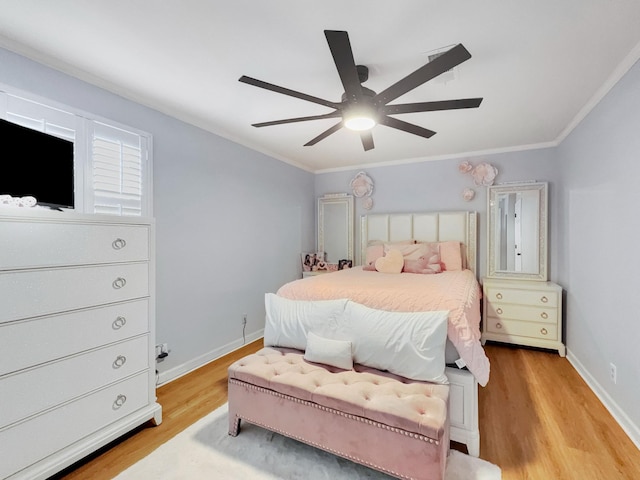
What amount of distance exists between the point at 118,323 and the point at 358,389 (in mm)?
1485

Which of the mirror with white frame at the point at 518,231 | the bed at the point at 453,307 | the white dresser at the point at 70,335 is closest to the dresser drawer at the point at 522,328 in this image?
the mirror with white frame at the point at 518,231

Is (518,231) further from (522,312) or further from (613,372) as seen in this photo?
(613,372)

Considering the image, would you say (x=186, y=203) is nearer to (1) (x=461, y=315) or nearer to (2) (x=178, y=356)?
(2) (x=178, y=356)

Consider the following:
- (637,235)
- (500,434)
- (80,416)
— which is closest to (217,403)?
(80,416)

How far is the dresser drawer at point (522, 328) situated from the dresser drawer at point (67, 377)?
11.4 feet

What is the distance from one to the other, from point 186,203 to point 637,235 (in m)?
3.36

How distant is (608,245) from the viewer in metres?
2.19

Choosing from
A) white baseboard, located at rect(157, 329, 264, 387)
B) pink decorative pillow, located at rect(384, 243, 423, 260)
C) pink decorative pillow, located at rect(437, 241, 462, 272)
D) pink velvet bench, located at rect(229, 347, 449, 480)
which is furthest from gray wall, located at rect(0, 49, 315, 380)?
pink decorative pillow, located at rect(437, 241, 462, 272)

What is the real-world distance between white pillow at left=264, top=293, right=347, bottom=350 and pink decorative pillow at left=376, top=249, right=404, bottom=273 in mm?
1516

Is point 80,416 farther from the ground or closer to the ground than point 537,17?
closer to the ground

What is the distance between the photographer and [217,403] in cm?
227

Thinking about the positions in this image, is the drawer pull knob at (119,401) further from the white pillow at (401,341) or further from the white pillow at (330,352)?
the white pillow at (401,341)

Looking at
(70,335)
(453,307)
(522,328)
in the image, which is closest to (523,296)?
(522,328)

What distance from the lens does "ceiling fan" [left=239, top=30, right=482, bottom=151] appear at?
1351 millimetres
